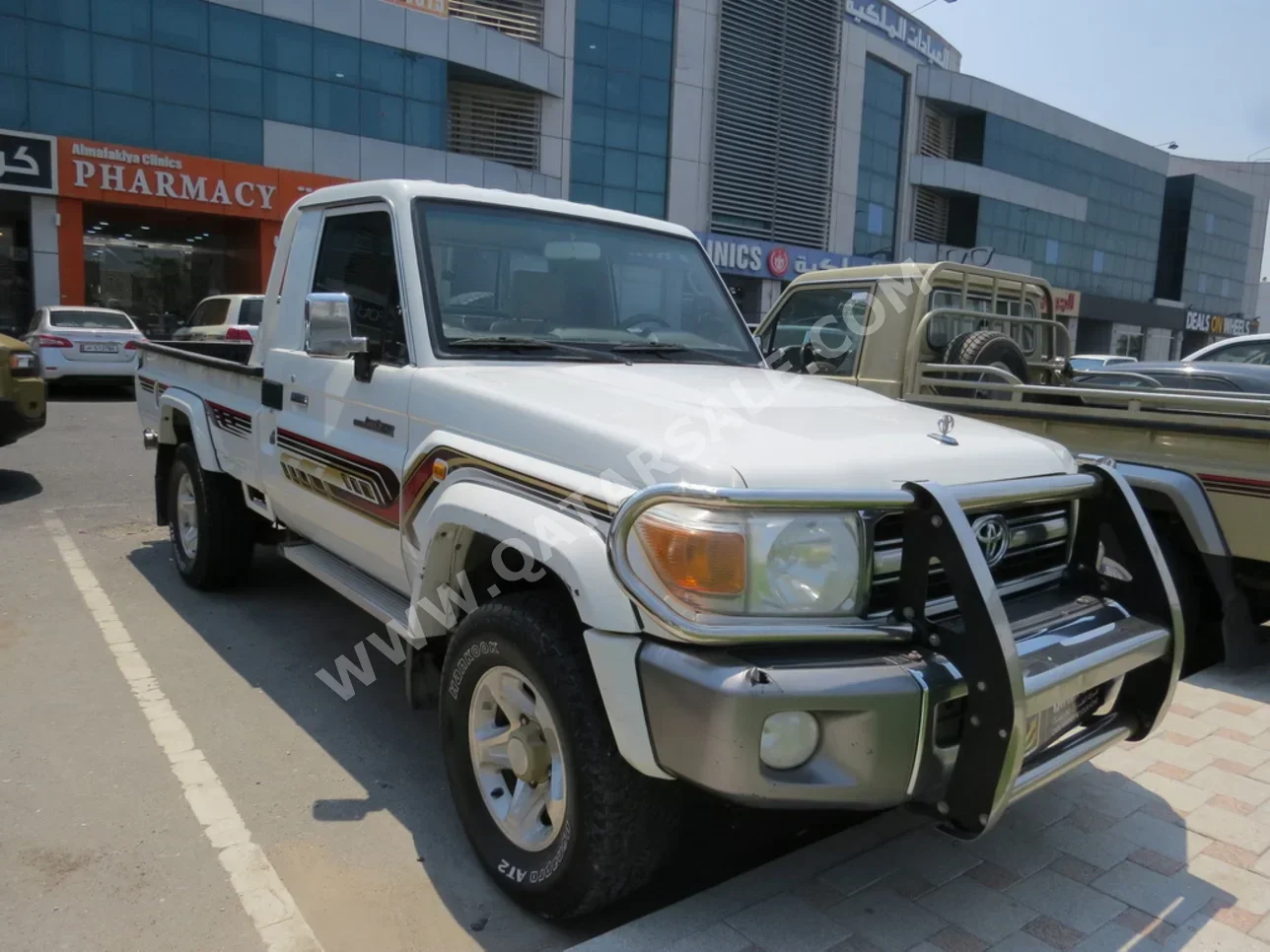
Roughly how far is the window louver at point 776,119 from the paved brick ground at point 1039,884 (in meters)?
30.7

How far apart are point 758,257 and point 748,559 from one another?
32.2 m

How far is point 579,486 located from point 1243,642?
3538 millimetres

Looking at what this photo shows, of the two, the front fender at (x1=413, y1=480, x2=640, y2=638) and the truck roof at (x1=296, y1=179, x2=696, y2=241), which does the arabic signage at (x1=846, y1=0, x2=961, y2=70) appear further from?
the front fender at (x1=413, y1=480, x2=640, y2=638)

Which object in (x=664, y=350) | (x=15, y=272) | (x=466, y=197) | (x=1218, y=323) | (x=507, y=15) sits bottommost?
(x=664, y=350)

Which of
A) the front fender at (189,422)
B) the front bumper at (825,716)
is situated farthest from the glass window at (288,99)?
the front bumper at (825,716)

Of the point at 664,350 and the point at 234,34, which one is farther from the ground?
the point at 234,34

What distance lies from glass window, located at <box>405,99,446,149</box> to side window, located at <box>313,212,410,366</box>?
23250 millimetres

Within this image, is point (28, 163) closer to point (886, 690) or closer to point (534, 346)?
point (534, 346)

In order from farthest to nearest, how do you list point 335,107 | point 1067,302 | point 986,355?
point 1067,302 < point 335,107 < point 986,355

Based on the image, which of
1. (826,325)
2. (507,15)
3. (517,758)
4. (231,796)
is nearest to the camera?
(517,758)

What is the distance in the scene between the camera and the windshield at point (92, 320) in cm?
1527

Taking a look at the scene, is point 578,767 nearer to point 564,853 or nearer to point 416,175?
point 564,853

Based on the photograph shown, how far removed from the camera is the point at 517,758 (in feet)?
8.65

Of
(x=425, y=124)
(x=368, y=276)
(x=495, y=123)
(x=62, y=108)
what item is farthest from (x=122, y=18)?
(x=368, y=276)
